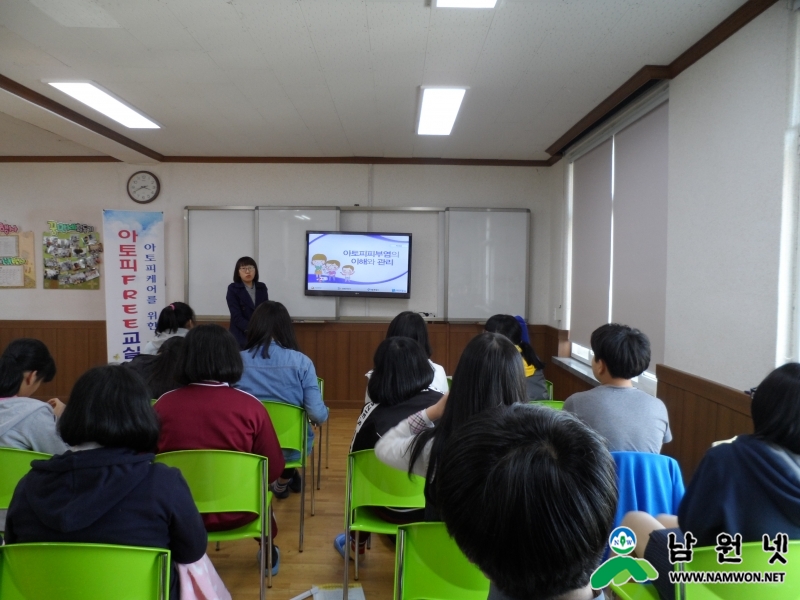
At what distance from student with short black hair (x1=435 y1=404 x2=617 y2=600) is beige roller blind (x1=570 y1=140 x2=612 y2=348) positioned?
3.98 meters

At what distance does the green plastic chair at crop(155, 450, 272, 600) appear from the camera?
186cm

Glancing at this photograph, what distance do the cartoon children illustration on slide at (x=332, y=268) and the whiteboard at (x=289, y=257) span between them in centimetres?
24

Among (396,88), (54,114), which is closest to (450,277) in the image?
(396,88)

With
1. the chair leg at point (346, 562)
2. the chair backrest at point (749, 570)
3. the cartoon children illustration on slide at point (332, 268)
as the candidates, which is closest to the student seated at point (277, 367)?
the chair leg at point (346, 562)

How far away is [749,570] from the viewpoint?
1102 mm

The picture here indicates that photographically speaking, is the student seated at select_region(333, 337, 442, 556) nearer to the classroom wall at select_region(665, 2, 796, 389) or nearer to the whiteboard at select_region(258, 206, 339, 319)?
the classroom wall at select_region(665, 2, 796, 389)

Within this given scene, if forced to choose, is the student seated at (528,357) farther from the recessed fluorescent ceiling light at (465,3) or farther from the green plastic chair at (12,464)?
the green plastic chair at (12,464)

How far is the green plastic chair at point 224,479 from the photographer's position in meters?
1.86

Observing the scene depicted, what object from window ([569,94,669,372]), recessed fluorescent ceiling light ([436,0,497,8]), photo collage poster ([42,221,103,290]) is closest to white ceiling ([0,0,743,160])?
recessed fluorescent ceiling light ([436,0,497,8])

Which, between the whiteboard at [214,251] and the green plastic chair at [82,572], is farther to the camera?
the whiteboard at [214,251]

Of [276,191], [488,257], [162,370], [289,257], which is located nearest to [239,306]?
[289,257]

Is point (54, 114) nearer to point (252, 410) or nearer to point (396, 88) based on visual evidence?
point (396, 88)

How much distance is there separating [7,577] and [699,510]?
160cm

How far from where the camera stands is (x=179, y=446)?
2008 mm
